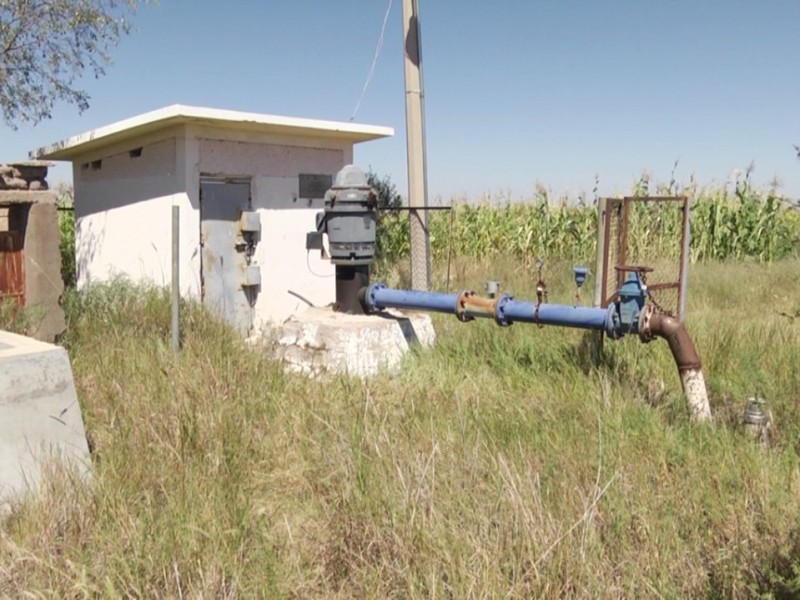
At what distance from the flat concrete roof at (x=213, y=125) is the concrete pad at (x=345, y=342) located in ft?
7.68

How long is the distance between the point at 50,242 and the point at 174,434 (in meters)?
3.14

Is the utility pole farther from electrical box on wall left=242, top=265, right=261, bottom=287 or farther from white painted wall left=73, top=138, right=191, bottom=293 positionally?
white painted wall left=73, top=138, right=191, bottom=293

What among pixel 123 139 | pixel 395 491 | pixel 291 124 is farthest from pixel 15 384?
pixel 123 139

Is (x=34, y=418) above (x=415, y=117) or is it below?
below

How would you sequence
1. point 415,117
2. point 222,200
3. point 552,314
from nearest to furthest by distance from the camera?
point 552,314, point 222,200, point 415,117

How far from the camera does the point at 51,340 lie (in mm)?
6242

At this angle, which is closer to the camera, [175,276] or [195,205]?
[175,276]

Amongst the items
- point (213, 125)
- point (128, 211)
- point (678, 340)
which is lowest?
point (678, 340)

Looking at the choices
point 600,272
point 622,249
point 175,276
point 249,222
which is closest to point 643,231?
point 622,249

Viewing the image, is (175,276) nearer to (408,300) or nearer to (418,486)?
(408,300)

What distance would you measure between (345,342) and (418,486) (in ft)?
10.6

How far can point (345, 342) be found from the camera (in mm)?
6324

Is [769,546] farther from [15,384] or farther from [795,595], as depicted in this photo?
[15,384]

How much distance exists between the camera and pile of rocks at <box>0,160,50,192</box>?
613 centimetres
